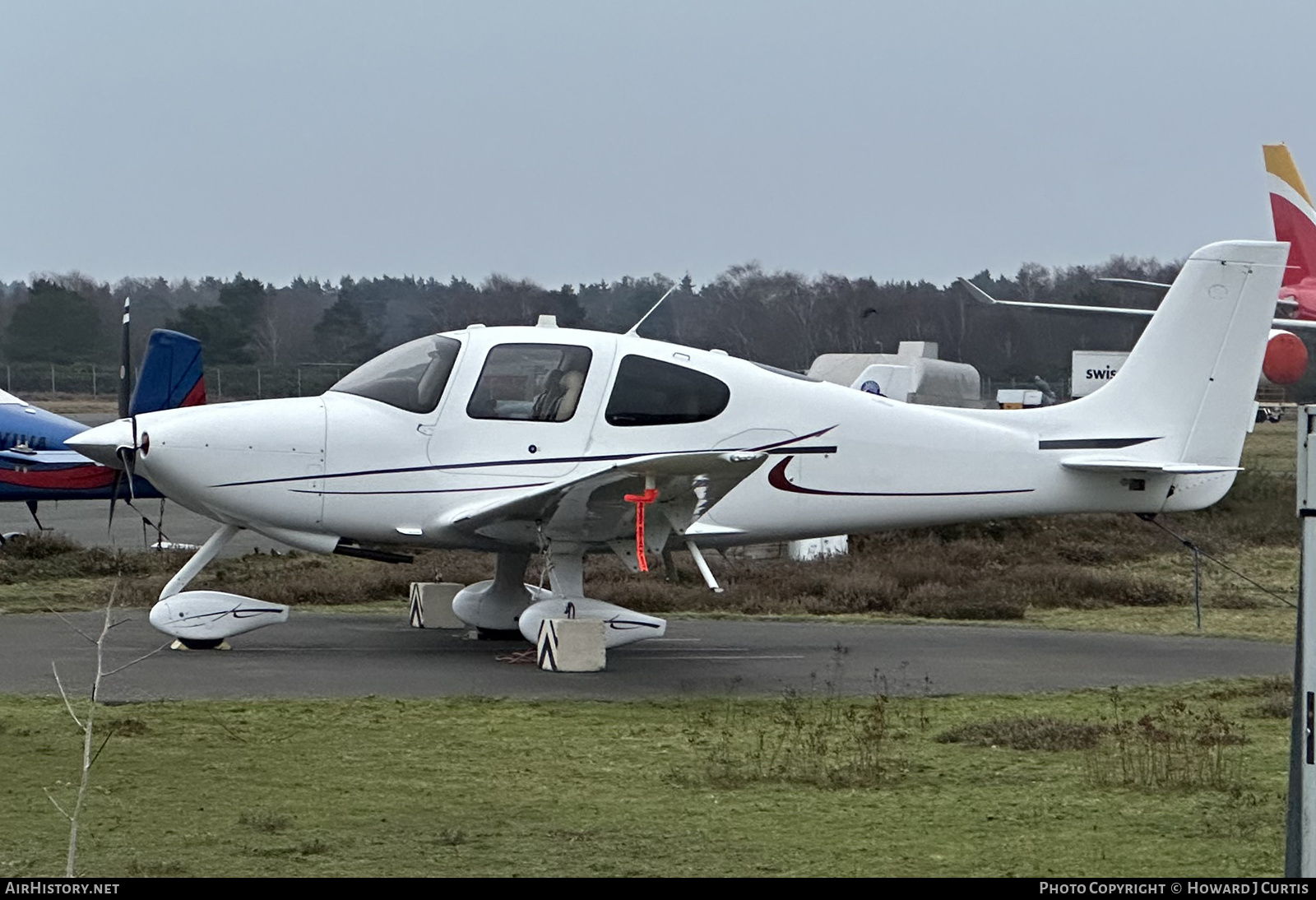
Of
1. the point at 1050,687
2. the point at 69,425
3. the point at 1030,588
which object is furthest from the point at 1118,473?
the point at 69,425

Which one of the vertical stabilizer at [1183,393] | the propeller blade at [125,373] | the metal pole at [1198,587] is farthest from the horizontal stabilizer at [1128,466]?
the propeller blade at [125,373]

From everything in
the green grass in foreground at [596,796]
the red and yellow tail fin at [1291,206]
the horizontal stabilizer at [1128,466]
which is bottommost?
the green grass in foreground at [596,796]

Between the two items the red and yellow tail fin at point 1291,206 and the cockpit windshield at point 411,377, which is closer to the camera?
the cockpit windshield at point 411,377

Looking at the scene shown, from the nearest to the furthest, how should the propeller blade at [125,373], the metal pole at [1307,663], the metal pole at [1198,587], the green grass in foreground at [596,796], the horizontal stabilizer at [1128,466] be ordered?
1. the metal pole at [1307,663]
2. the green grass in foreground at [596,796]
3. the horizontal stabilizer at [1128,466]
4. the metal pole at [1198,587]
5. the propeller blade at [125,373]

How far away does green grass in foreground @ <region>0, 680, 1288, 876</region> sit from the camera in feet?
19.0

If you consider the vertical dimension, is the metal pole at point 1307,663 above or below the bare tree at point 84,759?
above

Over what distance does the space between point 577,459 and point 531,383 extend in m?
0.65

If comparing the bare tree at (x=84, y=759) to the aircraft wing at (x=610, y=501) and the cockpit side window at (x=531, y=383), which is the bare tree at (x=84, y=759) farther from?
the cockpit side window at (x=531, y=383)

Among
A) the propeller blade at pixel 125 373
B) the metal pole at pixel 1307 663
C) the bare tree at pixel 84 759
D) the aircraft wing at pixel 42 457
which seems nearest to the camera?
the metal pole at pixel 1307 663

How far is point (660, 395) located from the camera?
11641 millimetres

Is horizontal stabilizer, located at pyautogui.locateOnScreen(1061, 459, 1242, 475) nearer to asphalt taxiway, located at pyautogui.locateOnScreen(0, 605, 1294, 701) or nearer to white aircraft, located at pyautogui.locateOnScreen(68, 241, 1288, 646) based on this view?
white aircraft, located at pyautogui.locateOnScreen(68, 241, 1288, 646)

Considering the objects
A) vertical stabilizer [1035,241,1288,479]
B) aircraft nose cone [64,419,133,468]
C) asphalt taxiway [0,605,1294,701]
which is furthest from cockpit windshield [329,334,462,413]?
vertical stabilizer [1035,241,1288,479]

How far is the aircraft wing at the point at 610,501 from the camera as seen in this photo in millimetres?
10008

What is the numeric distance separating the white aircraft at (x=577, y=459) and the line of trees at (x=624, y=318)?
2368 cm
